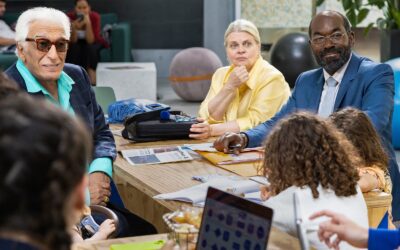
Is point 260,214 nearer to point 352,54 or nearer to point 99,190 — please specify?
point 99,190

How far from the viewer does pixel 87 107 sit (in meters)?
3.43

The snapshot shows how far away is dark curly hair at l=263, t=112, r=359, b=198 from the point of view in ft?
8.20

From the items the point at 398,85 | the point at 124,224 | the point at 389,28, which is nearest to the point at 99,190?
the point at 124,224

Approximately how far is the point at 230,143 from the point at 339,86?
23.2 inches

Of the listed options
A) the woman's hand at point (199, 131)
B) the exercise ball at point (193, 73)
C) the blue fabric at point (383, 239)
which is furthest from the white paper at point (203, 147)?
the exercise ball at point (193, 73)

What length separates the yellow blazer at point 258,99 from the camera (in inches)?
183

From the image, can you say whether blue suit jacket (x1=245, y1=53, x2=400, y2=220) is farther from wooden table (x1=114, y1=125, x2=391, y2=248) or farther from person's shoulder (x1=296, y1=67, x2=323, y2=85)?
wooden table (x1=114, y1=125, x2=391, y2=248)

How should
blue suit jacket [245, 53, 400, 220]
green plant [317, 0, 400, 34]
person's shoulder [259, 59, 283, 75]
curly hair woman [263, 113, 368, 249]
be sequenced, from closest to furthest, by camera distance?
curly hair woman [263, 113, 368, 249] < blue suit jacket [245, 53, 400, 220] < person's shoulder [259, 59, 283, 75] < green plant [317, 0, 400, 34]

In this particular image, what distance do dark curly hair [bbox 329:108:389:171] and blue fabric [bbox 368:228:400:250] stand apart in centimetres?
97

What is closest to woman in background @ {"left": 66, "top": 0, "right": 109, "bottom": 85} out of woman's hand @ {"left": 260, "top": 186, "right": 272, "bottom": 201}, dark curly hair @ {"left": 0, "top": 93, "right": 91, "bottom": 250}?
woman's hand @ {"left": 260, "top": 186, "right": 272, "bottom": 201}

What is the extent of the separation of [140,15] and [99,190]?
420 inches

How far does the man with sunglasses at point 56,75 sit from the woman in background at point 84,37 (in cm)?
859

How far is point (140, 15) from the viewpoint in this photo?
45.5 ft

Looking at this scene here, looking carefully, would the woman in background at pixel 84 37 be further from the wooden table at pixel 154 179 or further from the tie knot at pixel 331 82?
the tie knot at pixel 331 82
